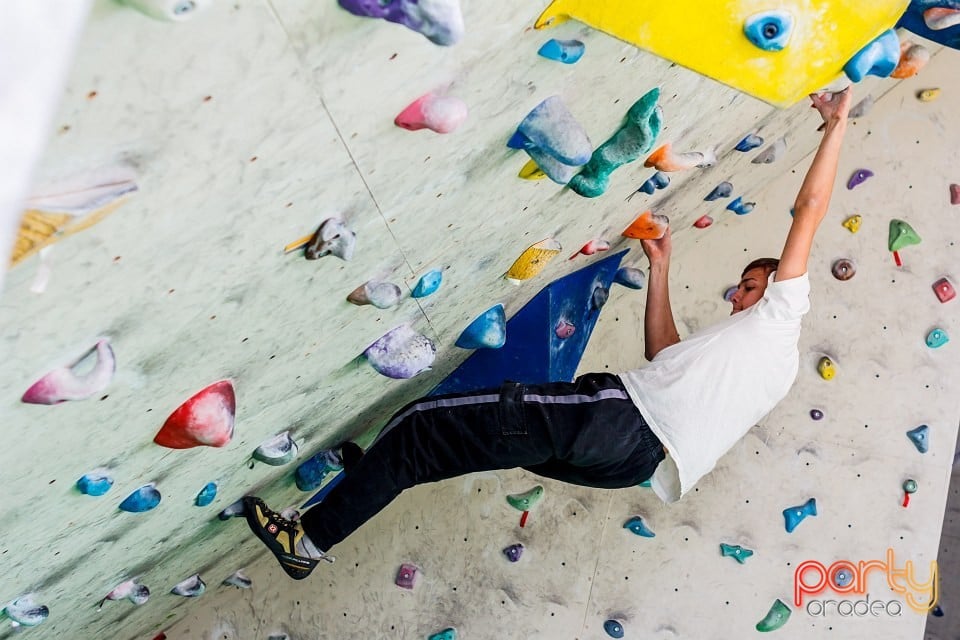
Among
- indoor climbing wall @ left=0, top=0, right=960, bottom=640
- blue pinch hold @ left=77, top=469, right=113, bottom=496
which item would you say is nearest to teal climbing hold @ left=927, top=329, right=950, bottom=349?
indoor climbing wall @ left=0, top=0, right=960, bottom=640

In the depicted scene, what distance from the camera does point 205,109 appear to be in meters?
0.91

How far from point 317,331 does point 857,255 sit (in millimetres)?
2051

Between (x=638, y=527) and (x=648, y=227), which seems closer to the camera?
(x=648, y=227)

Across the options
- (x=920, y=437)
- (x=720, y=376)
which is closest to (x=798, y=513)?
(x=920, y=437)

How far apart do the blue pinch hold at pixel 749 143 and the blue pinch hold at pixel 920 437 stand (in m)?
1.07

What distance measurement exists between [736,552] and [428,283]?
5.59ft

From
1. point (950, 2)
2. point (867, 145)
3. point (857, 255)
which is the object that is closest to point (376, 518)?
point (857, 255)

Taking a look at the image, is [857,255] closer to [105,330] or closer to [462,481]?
[462,481]

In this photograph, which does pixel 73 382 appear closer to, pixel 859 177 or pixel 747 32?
pixel 747 32

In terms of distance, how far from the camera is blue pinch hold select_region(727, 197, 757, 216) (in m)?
2.98

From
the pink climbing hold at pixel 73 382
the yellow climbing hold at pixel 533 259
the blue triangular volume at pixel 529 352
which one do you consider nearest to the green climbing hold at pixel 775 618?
the blue triangular volume at pixel 529 352

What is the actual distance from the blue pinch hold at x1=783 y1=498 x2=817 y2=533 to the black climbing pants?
1116 mm

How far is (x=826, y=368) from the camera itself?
3.05 m

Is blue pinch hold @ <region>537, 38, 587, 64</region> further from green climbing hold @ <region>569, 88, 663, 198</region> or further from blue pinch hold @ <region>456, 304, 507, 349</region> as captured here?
blue pinch hold @ <region>456, 304, 507, 349</region>
